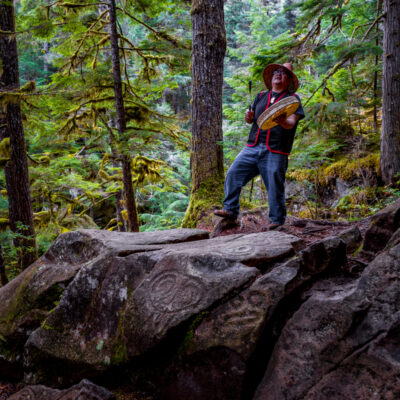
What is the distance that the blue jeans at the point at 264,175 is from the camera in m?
4.32

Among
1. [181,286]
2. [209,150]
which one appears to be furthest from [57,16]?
[181,286]

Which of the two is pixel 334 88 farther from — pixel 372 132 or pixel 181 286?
pixel 181 286

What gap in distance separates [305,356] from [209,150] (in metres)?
4.75

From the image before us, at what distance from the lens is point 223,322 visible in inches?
98.8

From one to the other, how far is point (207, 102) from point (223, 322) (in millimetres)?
4938

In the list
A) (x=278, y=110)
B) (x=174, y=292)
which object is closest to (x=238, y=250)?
(x=174, y=292)

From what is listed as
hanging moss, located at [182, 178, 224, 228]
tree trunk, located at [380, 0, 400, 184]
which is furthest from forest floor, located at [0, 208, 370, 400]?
tree trunk, located at [380, 0, 400, 184]

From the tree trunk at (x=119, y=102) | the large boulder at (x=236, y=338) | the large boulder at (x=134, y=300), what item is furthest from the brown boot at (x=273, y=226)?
the tree trunk at (x=119, y=102)

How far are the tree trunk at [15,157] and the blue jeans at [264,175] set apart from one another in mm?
5139

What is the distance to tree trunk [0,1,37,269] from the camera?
272 inches

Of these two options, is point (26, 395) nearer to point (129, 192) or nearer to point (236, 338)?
point (236, 338)

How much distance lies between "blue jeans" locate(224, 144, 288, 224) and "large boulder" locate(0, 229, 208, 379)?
0.87m

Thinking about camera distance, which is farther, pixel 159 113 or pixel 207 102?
pixel 159 113

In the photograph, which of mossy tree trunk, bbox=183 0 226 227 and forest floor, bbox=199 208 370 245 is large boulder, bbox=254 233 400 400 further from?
mossy tree trunk, bbox=183 0 226 227
